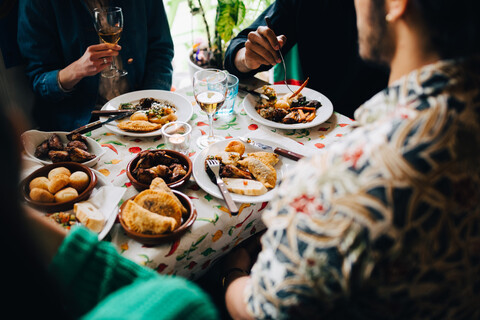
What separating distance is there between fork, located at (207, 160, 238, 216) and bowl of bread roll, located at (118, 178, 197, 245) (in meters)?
0.12

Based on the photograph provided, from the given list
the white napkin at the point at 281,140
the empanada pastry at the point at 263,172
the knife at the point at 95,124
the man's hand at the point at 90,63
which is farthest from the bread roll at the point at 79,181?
the man's hand at the point at 90,63

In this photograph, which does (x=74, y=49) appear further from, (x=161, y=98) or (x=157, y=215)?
(x=157, y=215)

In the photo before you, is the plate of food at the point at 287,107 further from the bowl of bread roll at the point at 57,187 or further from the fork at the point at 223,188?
the bowl of bread roll at the point at 57,187

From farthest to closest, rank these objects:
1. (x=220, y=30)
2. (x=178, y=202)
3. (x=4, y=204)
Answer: (x=220, y=30) < (x=178, y=202) < (x=4, y=204)

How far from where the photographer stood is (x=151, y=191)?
3.35 ft

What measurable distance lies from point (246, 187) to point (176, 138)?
1.25 ft

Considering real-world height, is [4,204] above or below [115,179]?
above

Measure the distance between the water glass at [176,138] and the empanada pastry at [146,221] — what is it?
0.40 metres

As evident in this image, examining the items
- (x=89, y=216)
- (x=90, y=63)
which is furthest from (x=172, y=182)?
(x=90, y=63)

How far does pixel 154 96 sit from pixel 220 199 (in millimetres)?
901

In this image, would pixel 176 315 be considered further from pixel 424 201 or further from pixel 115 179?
pixel 115 179

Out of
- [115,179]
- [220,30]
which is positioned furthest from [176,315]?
[220,30]

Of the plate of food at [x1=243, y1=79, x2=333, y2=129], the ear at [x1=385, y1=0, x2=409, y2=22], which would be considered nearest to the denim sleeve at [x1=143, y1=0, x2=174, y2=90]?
the plate of food at [x1=243, y1=79, x2=333, y2=129]

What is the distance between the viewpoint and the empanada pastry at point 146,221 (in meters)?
0.93
